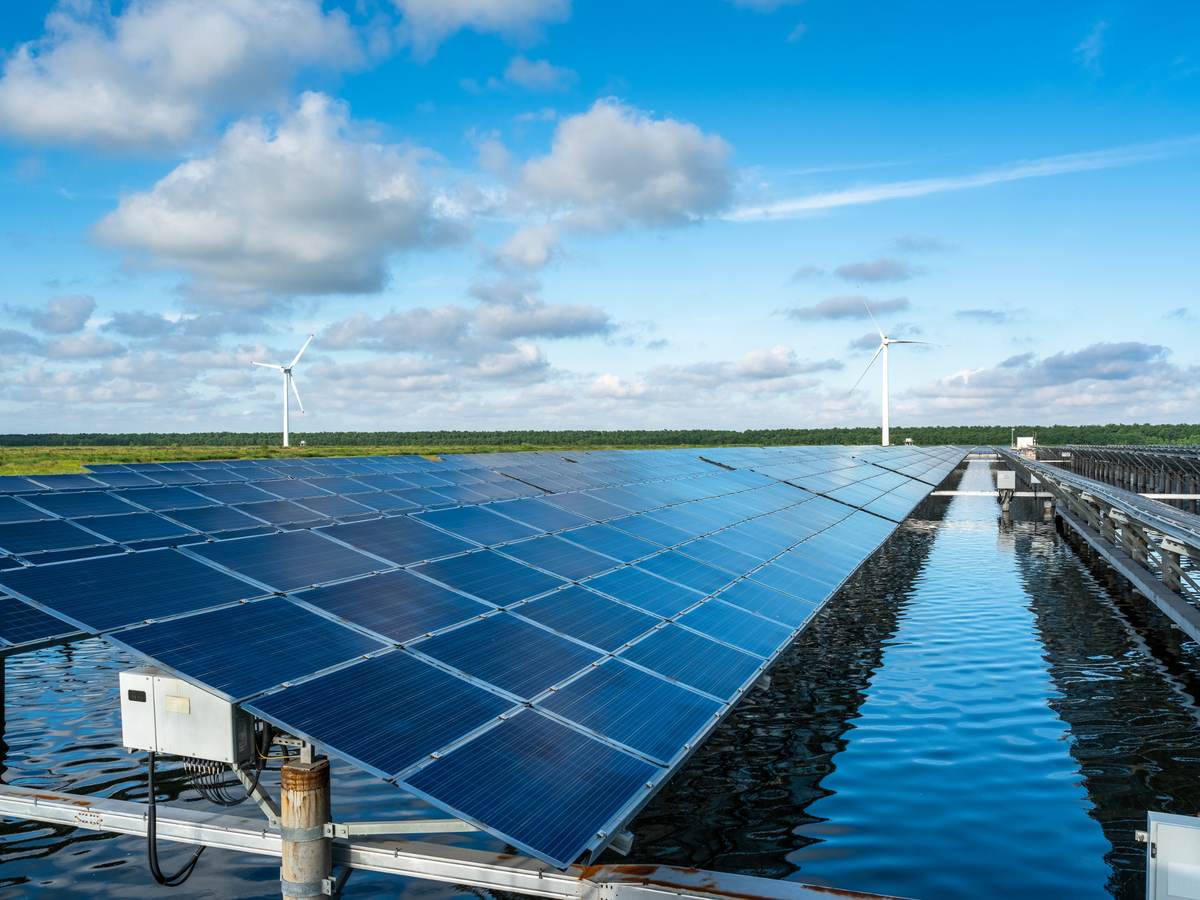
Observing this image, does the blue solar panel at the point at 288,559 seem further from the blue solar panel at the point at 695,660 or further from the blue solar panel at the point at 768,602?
the blue solar panel at the point at 768,602

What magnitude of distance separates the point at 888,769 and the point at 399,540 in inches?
364

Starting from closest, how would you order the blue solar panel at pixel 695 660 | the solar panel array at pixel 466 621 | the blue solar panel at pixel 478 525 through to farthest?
the solar panel array at pixel 466 621 < the blue solar panel at pixel 695 660 < the blue solar panel at pixel 478 525

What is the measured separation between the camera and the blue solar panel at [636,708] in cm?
942

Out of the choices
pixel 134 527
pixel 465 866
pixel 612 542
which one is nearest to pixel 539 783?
pixel 465 866

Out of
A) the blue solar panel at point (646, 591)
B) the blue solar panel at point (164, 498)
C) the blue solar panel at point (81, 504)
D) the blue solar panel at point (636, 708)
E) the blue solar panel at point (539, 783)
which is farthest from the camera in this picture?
the blue solar panel at point (164, 498)

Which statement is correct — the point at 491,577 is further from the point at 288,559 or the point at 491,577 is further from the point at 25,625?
the point at 25,625

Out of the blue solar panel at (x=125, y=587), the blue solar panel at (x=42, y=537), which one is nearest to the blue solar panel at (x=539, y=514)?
the blue solar panel at (x=42, y=537)

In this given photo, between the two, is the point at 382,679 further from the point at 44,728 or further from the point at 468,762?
the point at 44,728

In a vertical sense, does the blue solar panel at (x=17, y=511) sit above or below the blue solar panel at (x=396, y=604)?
above

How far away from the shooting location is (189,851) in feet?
41.5

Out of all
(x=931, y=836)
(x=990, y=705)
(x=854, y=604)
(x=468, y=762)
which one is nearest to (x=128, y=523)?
(x=468, y=762)

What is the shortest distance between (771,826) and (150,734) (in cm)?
834

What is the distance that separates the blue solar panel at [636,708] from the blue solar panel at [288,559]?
153 inches

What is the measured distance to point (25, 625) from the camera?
46.3ft
